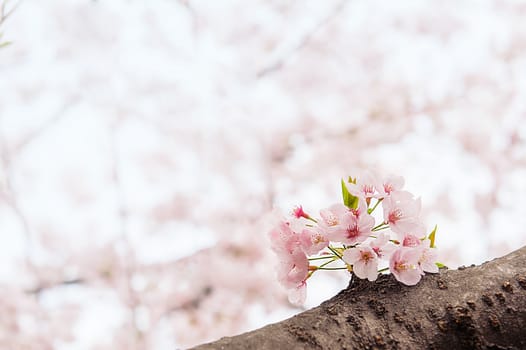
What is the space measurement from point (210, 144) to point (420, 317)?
1.89 meters

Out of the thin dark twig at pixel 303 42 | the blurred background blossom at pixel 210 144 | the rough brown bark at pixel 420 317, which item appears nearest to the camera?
the rough brown bark at pixel 420 317

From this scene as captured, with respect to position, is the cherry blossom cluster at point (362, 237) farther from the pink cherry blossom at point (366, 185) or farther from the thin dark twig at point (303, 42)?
the thin dark twig at point (303, 42)

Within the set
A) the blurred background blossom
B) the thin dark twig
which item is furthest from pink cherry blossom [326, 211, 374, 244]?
the thin dark twig

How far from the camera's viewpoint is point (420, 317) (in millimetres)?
552

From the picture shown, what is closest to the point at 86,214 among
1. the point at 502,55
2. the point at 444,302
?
the point at 502,55

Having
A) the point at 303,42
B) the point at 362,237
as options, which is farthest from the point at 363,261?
the point at 303,42

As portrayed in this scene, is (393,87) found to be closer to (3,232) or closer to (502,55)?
(502,55)

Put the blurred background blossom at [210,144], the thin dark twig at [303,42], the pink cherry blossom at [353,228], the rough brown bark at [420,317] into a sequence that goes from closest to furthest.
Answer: the rough brown bark at [420,317] → the pink cherry blossom at [353,228] → the blurred background blossom at [210,144] → the thin dark twig at [303,42]

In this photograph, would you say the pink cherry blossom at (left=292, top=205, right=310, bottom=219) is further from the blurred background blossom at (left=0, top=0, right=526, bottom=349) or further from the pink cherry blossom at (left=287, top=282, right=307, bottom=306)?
the blurred background blossom at (left=0, top=0, right=526, bottom=349)

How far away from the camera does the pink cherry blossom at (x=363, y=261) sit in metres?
0.59

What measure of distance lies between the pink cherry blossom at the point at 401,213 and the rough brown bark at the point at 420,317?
60 millimetres

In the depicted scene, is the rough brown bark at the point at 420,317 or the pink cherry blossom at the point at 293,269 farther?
the pink cherry blossom at the point at 293,269

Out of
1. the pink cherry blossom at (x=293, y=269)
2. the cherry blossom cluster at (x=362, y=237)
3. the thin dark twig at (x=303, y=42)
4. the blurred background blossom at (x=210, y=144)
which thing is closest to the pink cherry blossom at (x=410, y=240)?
the cherry blossom cluster at (x=362, y=237)

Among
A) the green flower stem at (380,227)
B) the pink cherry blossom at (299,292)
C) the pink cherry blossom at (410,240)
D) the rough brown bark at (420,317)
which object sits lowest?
the rough brown bark at (420,317)
